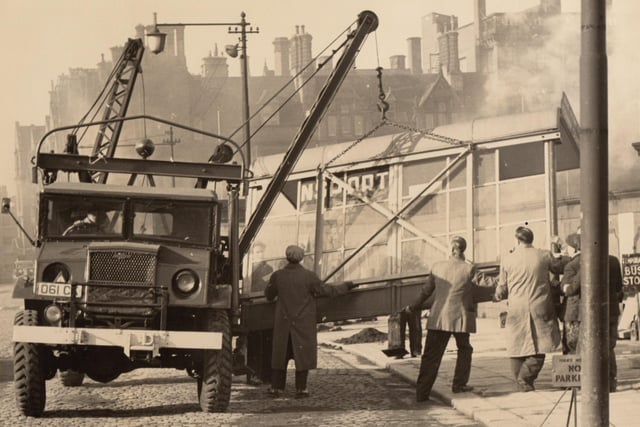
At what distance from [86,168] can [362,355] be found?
7.67 metres

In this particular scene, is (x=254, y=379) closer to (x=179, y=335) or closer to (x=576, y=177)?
(x=179, y=335)

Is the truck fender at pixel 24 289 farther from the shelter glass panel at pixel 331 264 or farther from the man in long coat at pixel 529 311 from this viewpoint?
the shelter glass panel at pixel 331 264

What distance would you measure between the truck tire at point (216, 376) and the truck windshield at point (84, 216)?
1.79m

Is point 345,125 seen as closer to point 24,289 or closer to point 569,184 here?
point 569,184

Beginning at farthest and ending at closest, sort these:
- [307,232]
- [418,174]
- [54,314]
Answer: [307,232]
[418,174]
[54,314]

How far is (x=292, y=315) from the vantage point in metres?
13.6

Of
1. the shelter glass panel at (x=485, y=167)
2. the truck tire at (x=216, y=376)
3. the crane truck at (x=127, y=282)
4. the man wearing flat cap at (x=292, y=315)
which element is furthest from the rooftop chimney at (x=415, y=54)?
the truck tire at (x=216, y=376)

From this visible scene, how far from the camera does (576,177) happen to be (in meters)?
46.0

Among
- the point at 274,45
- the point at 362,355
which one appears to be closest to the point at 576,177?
the point at 362,355

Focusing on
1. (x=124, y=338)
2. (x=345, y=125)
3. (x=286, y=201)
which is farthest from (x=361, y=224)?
(x=345, y=125)

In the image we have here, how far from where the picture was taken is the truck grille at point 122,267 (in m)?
12.2

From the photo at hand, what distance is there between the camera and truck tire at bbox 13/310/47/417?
11.8 metres

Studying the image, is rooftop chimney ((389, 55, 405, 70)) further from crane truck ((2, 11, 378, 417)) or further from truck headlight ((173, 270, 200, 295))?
truck headlight ((173, 270, 200, 295))

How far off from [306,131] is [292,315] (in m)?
4.77
